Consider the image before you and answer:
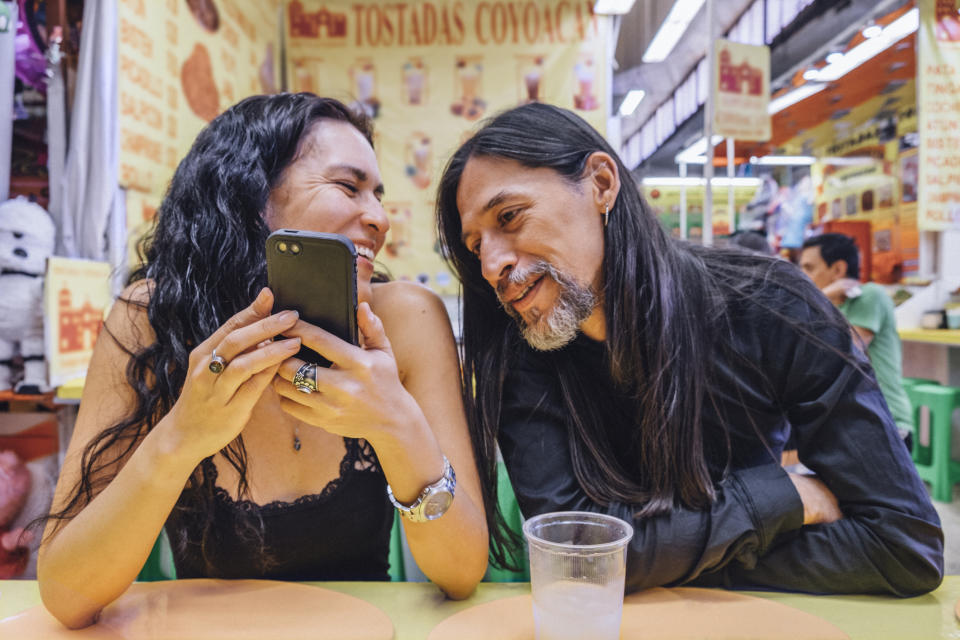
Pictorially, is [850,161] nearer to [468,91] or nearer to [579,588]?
[468,91]

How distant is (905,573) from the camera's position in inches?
36.5

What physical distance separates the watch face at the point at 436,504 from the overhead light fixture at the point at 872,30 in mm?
6505

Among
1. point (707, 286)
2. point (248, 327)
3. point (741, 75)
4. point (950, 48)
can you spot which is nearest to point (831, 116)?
point (950, 48)

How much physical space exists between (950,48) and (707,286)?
390 centimetres

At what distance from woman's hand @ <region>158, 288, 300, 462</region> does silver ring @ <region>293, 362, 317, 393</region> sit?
0.03m

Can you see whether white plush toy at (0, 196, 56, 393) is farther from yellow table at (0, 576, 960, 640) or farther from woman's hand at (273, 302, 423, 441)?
woman's hand at (273, 302, 423, 441)

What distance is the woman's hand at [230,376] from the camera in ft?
2.58

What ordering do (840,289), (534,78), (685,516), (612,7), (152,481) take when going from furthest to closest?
(534,78), (612,7), (840,289), (685,516), (152,481)

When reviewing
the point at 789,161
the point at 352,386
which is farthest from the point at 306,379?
the point at 789,161

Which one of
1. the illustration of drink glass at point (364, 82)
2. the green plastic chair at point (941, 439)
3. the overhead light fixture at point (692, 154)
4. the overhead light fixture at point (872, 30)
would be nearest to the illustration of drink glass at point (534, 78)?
the illustration of drink glass at point (364, 82)

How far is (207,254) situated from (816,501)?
3.94 ft

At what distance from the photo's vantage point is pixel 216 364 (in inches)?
31.1

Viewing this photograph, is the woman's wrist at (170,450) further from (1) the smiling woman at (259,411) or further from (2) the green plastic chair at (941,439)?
(2) the green plastic chair at (941,439)

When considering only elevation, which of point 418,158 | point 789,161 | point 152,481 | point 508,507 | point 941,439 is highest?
point 789,161
